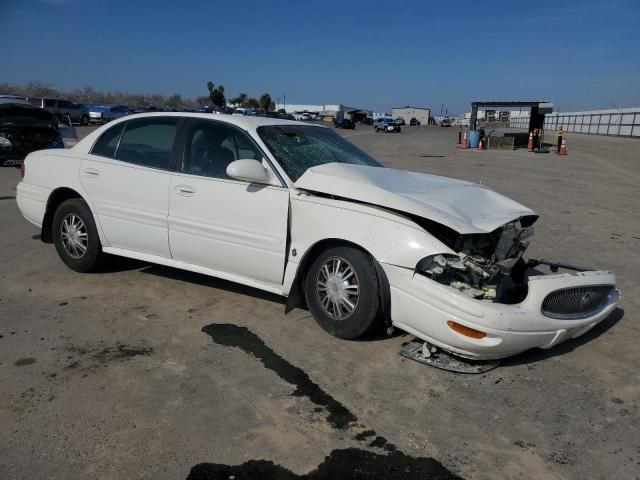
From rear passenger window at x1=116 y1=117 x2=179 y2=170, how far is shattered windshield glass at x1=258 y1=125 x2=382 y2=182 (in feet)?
2.86

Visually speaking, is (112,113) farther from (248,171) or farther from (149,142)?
(248,171)

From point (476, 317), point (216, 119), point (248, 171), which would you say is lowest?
point (476, 317)

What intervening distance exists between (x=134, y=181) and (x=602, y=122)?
5826cm

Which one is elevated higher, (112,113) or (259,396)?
(112,113)

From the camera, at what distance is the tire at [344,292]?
3.76 m

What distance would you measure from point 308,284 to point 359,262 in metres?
0.50

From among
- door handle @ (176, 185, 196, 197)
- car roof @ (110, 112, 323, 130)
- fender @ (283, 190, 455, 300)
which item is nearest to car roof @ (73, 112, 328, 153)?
car roof @ (110, 112, 323, 130)

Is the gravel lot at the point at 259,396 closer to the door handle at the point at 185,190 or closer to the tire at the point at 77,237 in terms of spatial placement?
the tire at the point at 77,237

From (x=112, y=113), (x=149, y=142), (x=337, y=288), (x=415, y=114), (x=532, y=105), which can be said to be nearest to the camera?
(x=337, y=288)

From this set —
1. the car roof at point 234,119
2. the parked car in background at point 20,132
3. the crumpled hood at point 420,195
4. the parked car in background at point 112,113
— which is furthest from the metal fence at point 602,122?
the car roof at point 234,119

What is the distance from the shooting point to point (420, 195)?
13.0 feet

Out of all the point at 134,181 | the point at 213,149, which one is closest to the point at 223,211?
the point at 213,149

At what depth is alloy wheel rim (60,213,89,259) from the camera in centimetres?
Result: 525

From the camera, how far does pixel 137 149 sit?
199 inches
